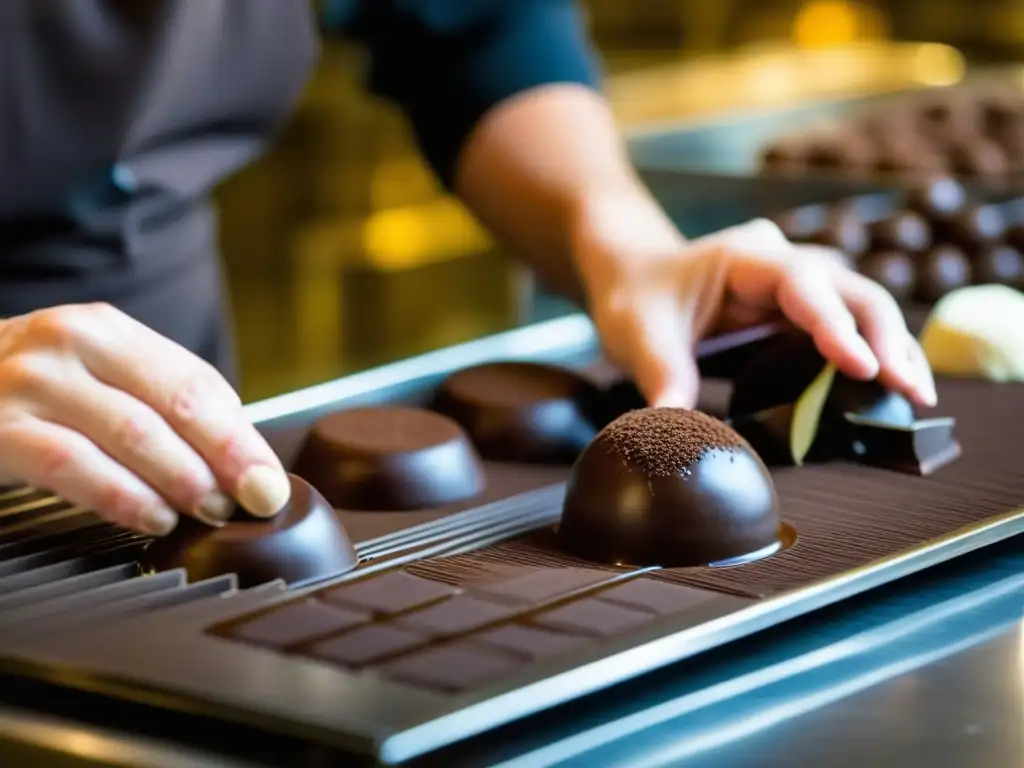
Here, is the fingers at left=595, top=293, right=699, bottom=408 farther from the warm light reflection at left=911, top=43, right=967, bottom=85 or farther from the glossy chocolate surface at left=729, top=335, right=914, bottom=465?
the warm light reflection at left=911, top=43, right=967, bottom=85

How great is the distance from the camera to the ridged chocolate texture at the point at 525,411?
1226 mm

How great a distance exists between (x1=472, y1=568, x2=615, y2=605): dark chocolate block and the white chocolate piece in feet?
2.00

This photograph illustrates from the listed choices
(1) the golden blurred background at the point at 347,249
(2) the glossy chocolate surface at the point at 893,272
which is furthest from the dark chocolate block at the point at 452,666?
(1) the golden blurred background at the point at 347,249

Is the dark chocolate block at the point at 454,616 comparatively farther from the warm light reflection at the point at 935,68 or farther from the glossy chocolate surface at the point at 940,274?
the warm light reflection at the point at 935,68

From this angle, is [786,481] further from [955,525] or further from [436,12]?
[436,12]

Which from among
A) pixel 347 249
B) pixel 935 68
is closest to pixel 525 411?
pixel 935 68

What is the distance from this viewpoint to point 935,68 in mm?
4082

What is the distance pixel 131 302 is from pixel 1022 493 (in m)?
0.91

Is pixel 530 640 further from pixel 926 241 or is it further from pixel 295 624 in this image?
pixel 926 241

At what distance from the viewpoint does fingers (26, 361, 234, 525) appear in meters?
0.91

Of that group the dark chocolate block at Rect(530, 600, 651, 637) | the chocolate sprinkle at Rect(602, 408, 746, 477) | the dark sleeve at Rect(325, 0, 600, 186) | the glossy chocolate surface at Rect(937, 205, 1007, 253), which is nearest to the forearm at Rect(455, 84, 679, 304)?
the dark sleeve at Rect(325, 0, 600, 186)

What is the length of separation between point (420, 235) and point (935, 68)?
4.62ft

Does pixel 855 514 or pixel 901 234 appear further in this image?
pixel 901 234

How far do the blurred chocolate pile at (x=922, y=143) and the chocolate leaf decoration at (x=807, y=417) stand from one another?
1.29 metres
